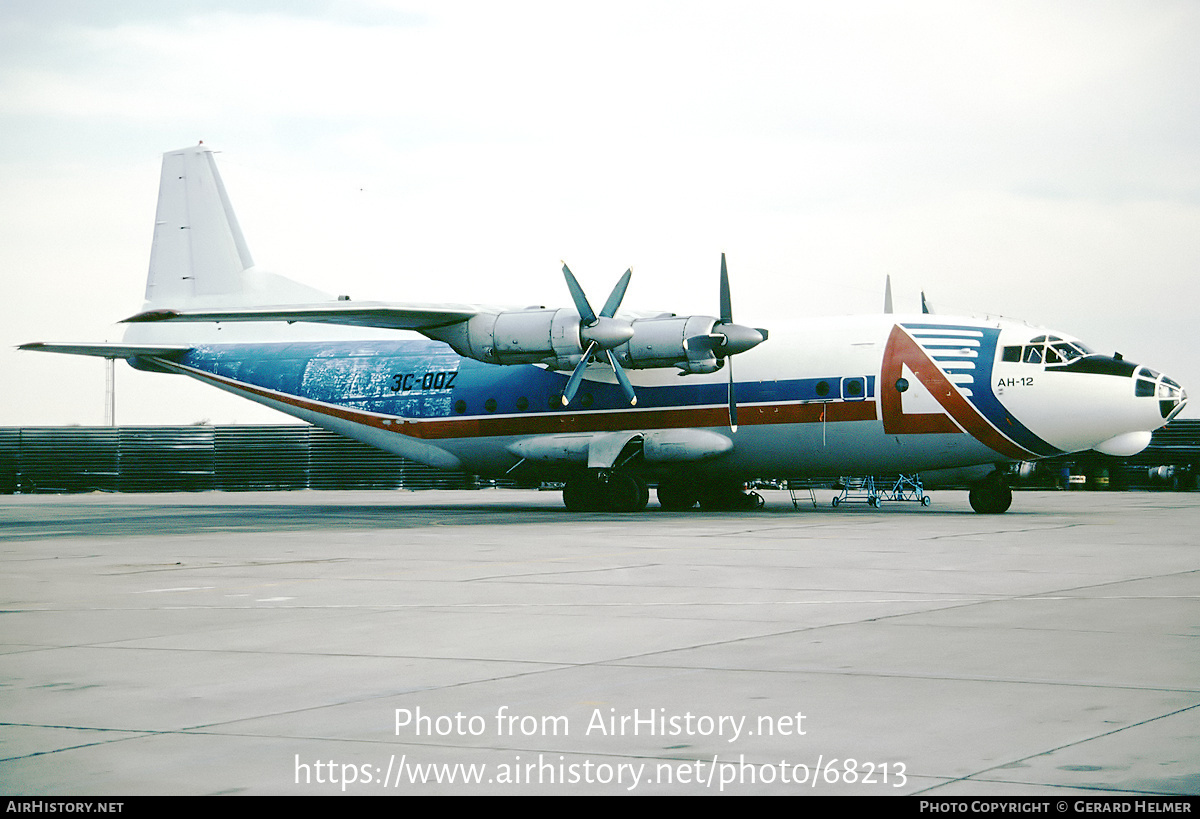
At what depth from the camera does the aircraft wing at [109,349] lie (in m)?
31.8

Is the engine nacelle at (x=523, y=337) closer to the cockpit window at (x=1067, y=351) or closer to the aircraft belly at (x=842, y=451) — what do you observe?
the aircraft belly at (x=842, y=451)

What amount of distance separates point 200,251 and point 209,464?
18010 mm

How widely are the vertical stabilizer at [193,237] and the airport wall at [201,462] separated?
16.5 metres

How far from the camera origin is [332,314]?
26750 millimetres

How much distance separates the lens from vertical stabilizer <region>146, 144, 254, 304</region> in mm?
34188

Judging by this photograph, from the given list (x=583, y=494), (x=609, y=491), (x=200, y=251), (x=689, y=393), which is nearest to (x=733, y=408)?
(x=689, y=393)

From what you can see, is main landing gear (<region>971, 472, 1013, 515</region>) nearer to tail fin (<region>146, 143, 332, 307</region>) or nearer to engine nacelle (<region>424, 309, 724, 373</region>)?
engine nacelle (<region>424, 309, 724, 373</region>)

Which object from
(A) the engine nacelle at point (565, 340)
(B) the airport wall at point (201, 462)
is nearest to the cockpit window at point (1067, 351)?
(A) the engine nacelle at point (565, 340)

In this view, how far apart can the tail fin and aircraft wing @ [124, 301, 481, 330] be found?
23.5 feet

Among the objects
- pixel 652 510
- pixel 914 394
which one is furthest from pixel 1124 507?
pixel 652 510

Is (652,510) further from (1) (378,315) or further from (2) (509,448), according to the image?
(1) (378,315)

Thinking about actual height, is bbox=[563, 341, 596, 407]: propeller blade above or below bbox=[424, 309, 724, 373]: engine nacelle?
below

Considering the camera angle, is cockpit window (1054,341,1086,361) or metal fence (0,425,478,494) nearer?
cockpit window (1054,341,1086,361)

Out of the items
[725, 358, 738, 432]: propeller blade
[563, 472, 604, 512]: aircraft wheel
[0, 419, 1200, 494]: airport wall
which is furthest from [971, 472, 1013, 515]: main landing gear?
[0, 419, 1200, 494]: airport wall
